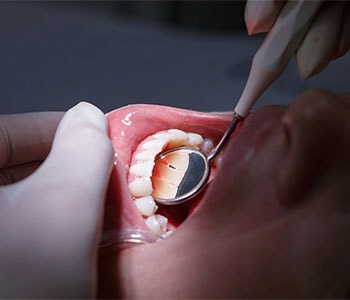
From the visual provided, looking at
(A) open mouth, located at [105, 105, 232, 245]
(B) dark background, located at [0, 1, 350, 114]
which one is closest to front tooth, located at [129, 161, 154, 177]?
(A) open mouth, located at [105, 105, 232, 245]

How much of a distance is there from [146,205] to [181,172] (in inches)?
3.0

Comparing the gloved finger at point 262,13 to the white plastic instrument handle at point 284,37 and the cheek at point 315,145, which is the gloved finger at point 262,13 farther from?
the cheek at point 315,145

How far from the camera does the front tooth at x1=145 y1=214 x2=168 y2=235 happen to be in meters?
0.64

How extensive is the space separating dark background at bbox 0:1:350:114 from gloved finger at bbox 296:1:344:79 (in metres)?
0.56

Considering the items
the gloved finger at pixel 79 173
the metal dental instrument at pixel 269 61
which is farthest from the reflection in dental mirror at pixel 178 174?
the gloved finger at pixel 79 173

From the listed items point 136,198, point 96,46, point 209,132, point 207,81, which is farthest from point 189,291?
point 96,46

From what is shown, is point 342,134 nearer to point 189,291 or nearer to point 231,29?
point 189,291

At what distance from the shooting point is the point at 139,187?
2.19ft

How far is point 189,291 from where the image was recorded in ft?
1.69

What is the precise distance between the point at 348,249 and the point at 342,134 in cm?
10

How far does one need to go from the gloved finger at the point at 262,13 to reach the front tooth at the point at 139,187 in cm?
21

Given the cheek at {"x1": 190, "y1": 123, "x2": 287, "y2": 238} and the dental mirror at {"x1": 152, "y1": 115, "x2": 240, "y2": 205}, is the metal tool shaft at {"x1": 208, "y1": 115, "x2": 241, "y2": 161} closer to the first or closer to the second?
the dental mirror at {"x1": 152, "y1": 115, "x2": 240, "y2": 205}

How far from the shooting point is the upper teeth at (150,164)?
65 cm

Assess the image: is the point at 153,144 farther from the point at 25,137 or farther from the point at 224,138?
the point at 25,137
